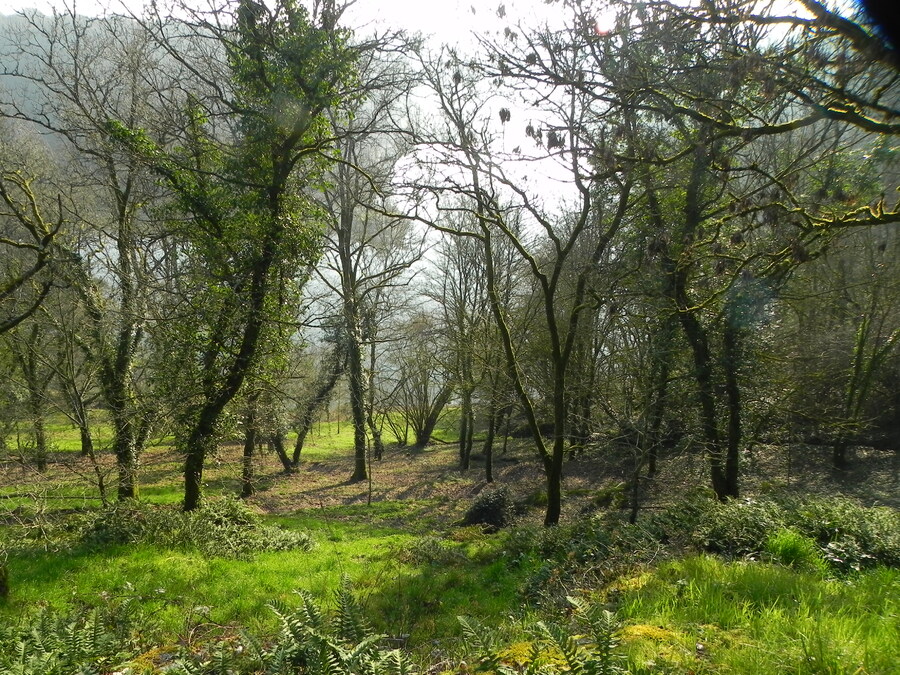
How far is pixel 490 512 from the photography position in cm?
1244

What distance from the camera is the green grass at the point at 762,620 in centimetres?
260

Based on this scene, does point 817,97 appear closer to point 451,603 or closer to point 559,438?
point 559,438

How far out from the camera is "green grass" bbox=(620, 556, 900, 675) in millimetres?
2596

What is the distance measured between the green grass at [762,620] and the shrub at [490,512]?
799 cm

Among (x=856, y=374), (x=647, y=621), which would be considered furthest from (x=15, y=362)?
(x=856, y=374)

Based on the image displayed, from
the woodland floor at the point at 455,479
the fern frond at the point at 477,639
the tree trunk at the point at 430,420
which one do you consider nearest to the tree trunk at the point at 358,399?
the woodland floor at the point at 455,479

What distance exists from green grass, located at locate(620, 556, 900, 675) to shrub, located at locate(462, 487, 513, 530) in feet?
26.2

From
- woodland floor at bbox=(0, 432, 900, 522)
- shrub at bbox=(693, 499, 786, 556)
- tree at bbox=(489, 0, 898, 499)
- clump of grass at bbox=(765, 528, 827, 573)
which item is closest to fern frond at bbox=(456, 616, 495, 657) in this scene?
clump of grass at bbox=(765, 528, 827, 573)

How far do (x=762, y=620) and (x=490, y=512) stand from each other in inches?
380

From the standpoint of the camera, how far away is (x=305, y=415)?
1414cm

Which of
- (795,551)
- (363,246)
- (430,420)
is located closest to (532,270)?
(795,551)

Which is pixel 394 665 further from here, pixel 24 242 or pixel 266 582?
pixel 24 242

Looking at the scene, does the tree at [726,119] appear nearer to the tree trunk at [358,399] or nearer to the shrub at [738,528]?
the shrub at [738,528]

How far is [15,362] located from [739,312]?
65.3ft
